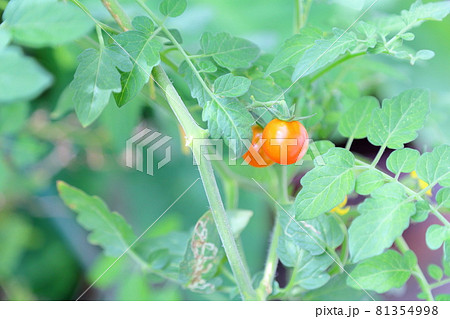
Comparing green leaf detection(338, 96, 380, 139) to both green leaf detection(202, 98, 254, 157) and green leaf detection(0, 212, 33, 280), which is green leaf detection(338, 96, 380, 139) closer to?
green leaf detection(202, 98, 254, 157)

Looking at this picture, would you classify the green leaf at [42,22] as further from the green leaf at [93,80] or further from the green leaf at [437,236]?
the green leaf at [437,236]

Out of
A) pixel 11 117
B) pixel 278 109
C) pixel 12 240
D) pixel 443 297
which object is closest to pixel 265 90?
pixel 278 109

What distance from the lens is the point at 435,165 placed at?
13.8 inches

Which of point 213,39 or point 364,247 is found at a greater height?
point 213,39

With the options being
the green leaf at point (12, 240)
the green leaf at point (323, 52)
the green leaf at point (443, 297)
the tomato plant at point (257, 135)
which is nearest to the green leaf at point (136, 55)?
the tomato plant at point (257, 135)

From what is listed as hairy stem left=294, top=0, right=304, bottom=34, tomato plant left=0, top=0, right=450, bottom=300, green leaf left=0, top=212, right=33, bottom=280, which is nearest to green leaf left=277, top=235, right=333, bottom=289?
tomato plant left=0, top=0, right=450, bottom=300

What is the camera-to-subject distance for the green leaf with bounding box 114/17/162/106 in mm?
350

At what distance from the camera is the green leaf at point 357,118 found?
1.40 feet

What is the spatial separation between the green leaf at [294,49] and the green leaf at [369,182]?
10 cm

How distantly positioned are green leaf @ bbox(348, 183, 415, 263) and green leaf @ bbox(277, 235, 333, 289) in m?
0.10

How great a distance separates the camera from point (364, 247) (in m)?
0.33

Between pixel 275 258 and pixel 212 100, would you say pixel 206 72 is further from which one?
pixel 275 258

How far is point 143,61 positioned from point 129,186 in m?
0.58
